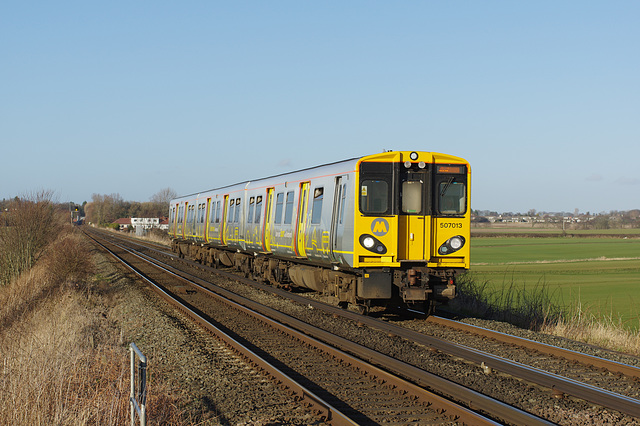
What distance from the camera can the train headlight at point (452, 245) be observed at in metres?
12.4

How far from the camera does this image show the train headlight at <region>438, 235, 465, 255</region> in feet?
40.8

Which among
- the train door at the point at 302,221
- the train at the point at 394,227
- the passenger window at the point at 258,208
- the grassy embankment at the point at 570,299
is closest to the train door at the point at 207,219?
the passenger window at the point at 258,208

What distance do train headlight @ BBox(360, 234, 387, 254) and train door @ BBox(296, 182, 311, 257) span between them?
140 inches

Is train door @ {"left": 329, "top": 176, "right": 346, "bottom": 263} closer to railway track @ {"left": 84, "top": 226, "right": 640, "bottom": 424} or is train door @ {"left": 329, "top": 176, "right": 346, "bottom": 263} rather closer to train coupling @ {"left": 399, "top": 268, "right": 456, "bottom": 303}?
train coupling @ {"left": 399, "top": 268, "right": 456, "bottom": 303}

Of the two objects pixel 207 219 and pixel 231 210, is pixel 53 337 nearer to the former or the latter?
pixel 231 210

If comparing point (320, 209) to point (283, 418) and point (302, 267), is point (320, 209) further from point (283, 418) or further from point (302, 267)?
point (283, 418)

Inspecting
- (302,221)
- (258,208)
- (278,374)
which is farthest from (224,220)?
(278,374)

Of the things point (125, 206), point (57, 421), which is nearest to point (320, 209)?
point (57, 421)

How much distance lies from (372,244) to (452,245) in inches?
68.5

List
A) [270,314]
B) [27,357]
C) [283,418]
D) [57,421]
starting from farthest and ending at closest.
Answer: [270,314] → [27,357] → [283,418] → [57,421]

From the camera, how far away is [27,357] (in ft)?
27.1

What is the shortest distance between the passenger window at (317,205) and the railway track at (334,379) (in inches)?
100

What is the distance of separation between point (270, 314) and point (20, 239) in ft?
58.0

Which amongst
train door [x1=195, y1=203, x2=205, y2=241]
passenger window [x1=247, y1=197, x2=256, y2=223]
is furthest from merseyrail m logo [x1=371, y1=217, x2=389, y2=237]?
train door [x1=195, y1=203, x2=205, y2=241]
